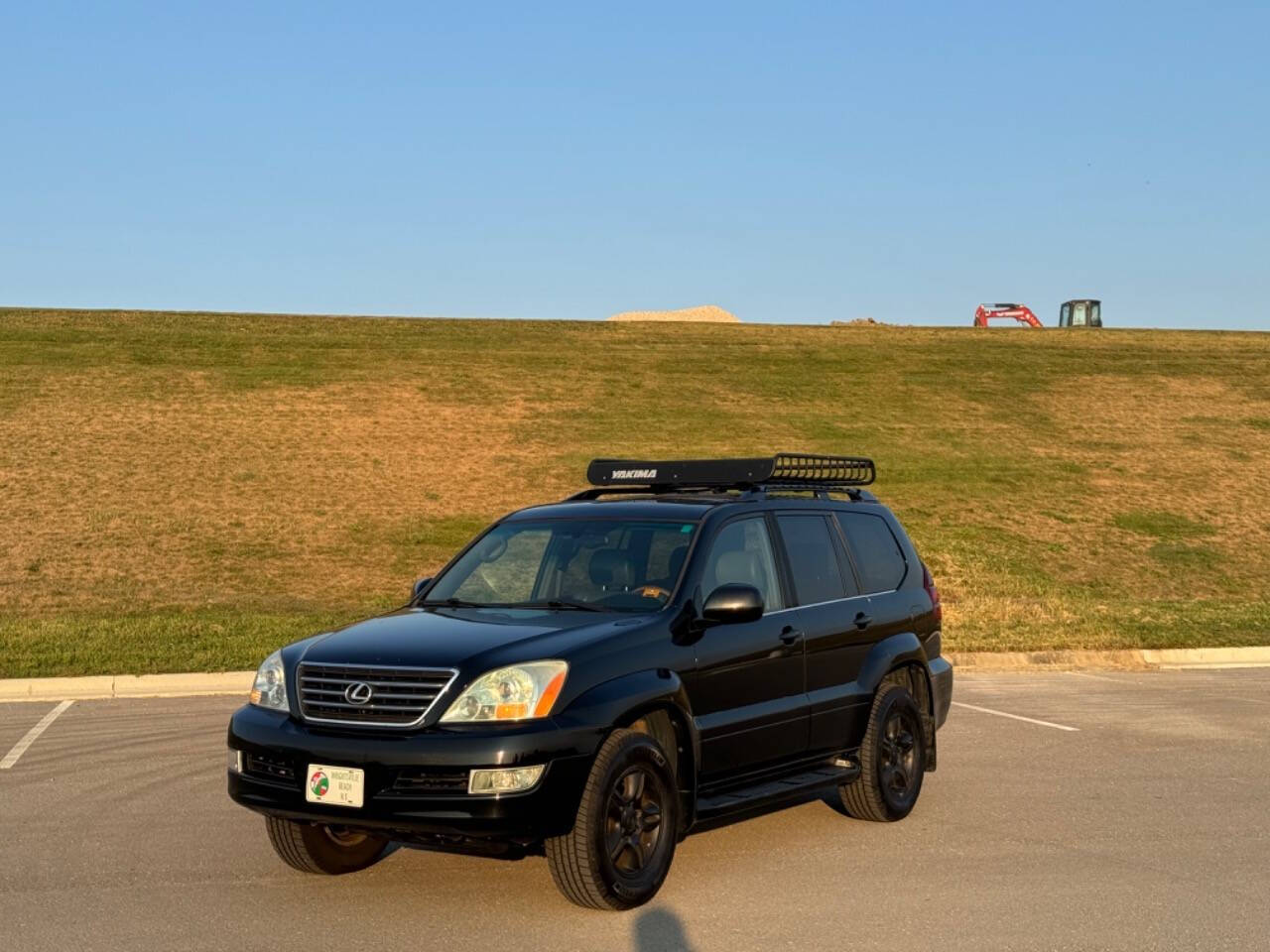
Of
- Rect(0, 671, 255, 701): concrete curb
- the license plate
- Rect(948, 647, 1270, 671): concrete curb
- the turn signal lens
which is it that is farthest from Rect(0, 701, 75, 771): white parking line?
Rect(948, 647, 1270, 671): concrete curb

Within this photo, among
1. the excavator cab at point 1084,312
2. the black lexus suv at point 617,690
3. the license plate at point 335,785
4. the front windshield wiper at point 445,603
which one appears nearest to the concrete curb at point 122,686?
the black lexus suv at point 617,690

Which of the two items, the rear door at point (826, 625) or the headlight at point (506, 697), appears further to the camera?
the rear door at point (826, 625)

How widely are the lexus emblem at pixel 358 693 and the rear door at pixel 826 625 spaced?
250 cm

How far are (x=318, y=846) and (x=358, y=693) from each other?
1007 millimetres

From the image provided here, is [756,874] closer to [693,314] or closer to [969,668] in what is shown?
[969,668]

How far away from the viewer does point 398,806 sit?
20.0ft

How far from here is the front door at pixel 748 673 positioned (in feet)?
23.2

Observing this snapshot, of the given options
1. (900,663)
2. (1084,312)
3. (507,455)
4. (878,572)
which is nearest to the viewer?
(900,663)

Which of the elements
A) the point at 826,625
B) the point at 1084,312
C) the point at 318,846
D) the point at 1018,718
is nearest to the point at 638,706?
the point at 318,846

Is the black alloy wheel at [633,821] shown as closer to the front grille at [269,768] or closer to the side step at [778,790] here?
the side step at [778,790]

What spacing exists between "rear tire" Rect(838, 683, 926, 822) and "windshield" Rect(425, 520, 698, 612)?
1.70 meters

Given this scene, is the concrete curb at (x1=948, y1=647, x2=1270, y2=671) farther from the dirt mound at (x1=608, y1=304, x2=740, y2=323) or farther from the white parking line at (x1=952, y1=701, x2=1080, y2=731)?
the dirt mound at (x1=608, y1=304, x2=740, y2=323)

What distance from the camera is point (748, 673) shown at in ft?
24.2

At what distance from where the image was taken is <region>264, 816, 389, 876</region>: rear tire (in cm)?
682
